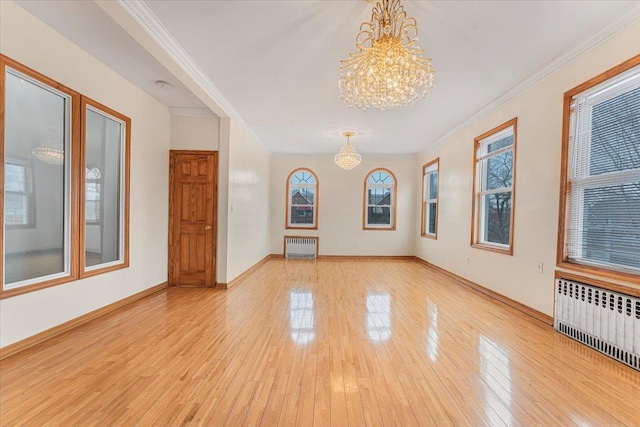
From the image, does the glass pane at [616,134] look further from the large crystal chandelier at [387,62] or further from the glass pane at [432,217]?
the glass pane at [432,217]

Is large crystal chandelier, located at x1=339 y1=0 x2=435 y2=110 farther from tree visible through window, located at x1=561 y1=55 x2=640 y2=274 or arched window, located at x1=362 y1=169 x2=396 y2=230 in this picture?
arched window, located at x1=362 y1=169 x2=396 y2=230

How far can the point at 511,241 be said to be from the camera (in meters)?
3.92

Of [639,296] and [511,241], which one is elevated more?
[511,241]

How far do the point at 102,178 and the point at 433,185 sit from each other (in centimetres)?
662

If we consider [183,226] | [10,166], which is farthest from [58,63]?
[183,226]

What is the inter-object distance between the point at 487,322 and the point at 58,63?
5279 mm

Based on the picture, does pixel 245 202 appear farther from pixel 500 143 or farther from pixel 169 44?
pixel 500 143

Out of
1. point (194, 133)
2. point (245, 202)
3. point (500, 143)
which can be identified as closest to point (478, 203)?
point (500, 143)

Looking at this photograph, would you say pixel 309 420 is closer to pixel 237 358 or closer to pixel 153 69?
pixel 237 358

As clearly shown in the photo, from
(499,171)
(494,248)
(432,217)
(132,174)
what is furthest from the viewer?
(432,217)

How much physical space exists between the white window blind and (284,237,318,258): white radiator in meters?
5.72

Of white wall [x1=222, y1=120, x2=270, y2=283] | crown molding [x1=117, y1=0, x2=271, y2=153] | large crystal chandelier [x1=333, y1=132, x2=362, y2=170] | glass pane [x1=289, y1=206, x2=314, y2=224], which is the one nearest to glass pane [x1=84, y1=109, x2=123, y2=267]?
crown molding [x1=117, y1=0, x2=271, y2=153]

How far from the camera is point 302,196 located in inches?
322

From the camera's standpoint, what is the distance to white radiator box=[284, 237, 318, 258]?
8.00 metres
